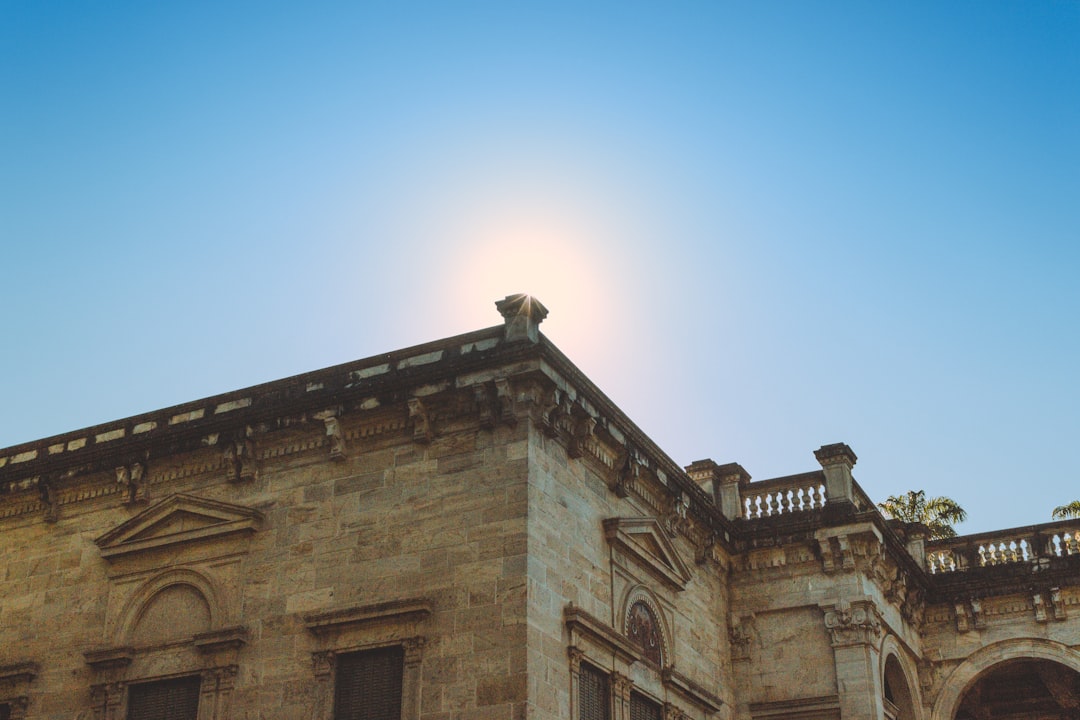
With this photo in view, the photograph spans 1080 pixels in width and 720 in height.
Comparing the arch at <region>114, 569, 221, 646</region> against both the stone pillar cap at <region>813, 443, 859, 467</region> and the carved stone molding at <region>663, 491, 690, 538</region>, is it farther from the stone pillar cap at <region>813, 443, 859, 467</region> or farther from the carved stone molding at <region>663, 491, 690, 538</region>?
the stone pillar cap at <region>813, 443, 859, 467</region>

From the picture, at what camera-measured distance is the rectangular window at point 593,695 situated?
51.8 ft

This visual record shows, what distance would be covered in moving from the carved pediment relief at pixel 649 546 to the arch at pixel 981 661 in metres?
6.80

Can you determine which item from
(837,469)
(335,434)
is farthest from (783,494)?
(335,434)

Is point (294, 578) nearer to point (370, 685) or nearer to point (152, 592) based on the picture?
point (370, 685)

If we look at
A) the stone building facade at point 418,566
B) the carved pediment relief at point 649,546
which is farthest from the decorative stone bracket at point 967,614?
the carved pediment relief at point 649,546

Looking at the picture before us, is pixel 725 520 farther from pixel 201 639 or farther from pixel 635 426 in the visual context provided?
pixel 201 639

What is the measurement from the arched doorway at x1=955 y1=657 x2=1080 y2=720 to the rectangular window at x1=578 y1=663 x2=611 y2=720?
34.4 feet

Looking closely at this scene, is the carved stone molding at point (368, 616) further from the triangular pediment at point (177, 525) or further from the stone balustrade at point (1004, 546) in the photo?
the stone balustrade at point (1004, 546)

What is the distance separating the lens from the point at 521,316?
16.4 metres

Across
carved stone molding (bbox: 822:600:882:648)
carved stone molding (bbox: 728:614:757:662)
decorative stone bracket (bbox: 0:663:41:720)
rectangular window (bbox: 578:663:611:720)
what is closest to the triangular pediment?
decorative stone bracket (bbox: 0:663:41:720)

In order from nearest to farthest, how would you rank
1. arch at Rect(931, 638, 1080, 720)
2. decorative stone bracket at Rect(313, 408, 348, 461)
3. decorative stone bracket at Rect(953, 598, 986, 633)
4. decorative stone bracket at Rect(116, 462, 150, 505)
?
1. decorative stone bracket at Rect(313, 408, 348, 461)
2. decorative stone bracket at Rect(116, 462, 150, 505)
3. arch at Rect(931, 638, 1080, 720)
4. decorative stone bracket at Rect(953, 598, 986, 633)

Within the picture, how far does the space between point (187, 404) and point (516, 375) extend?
5370 millimetres

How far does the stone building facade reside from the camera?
1531cm

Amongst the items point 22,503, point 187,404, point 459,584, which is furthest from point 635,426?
point 22,503
